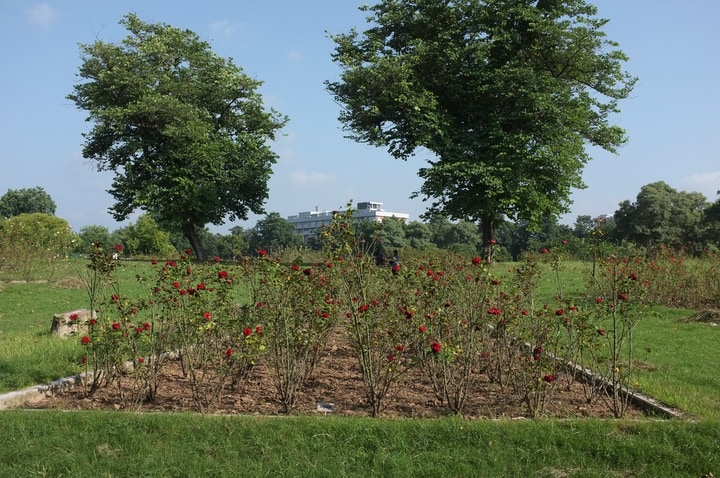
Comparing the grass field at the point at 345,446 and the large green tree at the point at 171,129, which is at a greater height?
the large green tree at the point at 171,129

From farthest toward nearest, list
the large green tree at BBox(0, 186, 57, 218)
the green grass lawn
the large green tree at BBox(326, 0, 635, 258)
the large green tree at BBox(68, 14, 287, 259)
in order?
the large green tree at BBox(0, 186, 57, 218) < the large green tree at BBox(68, 14, 287, 259) < the large green tree at BBox(326, 0, 635, 258) < the green grass lawn

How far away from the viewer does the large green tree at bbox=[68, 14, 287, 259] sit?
1001 inches

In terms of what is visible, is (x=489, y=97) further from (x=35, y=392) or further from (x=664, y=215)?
(x=664, y=215)

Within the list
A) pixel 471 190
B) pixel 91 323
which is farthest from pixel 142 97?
pixel 91 323

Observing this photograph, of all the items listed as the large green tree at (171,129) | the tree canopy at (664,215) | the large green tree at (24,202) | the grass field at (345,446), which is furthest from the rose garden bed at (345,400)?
the large green tree at (24,202)

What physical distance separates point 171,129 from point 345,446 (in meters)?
23.0

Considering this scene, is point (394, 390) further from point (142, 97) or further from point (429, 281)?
point (142, 97)

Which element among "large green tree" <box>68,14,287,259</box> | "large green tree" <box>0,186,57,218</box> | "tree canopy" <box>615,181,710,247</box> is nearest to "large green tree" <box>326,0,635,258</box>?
"large green tree" <box>68,14,287,259</box>

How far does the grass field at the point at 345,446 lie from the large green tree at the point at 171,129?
22139 mm

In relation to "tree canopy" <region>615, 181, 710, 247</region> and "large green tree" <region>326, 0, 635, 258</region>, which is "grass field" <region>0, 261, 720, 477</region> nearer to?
"large green tree" <region>326, 0, 635, 258</region>

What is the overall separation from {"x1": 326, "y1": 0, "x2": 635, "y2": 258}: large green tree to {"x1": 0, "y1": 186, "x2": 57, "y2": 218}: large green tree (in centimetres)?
5526

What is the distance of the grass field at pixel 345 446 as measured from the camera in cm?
390

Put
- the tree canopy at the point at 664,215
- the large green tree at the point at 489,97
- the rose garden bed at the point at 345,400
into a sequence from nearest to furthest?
the rose garden bed at the point at 345,400
the large green tree at the point at 489,97
the tree canopy at the point at 664,215

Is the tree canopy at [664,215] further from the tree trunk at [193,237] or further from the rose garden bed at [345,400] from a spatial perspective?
the rose garden bed at [345,400]
